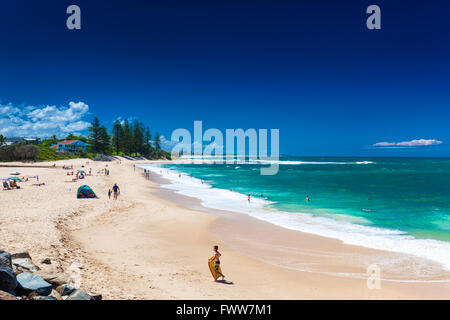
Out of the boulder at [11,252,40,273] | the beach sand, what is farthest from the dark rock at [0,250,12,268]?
the beach sand

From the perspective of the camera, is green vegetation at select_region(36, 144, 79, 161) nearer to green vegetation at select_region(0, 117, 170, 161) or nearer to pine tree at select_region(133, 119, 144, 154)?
green vegetation at select_region(0, 117, 170, 161)

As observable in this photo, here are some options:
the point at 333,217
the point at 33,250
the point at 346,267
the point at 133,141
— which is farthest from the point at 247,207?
the point at 133,141

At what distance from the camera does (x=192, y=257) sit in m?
12.0

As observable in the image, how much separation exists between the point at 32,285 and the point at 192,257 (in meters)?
6.84

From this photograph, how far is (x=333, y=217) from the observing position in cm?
2197

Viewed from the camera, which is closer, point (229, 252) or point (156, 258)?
point (156, 258)

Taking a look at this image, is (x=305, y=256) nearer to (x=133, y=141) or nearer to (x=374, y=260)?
(x=374, y=260)

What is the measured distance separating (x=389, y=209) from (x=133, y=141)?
385 feet

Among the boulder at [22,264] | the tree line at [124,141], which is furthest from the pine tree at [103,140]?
the boulder at [22,264]

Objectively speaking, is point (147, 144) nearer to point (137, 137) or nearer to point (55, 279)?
point (137, 137)

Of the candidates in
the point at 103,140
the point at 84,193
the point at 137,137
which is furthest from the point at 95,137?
the point at 84,193

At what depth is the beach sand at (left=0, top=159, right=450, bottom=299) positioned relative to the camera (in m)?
8.73

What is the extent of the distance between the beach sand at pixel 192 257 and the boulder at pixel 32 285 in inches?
55.0

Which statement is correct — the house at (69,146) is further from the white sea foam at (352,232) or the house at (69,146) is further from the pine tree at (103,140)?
the white sea foam at (352,232)
